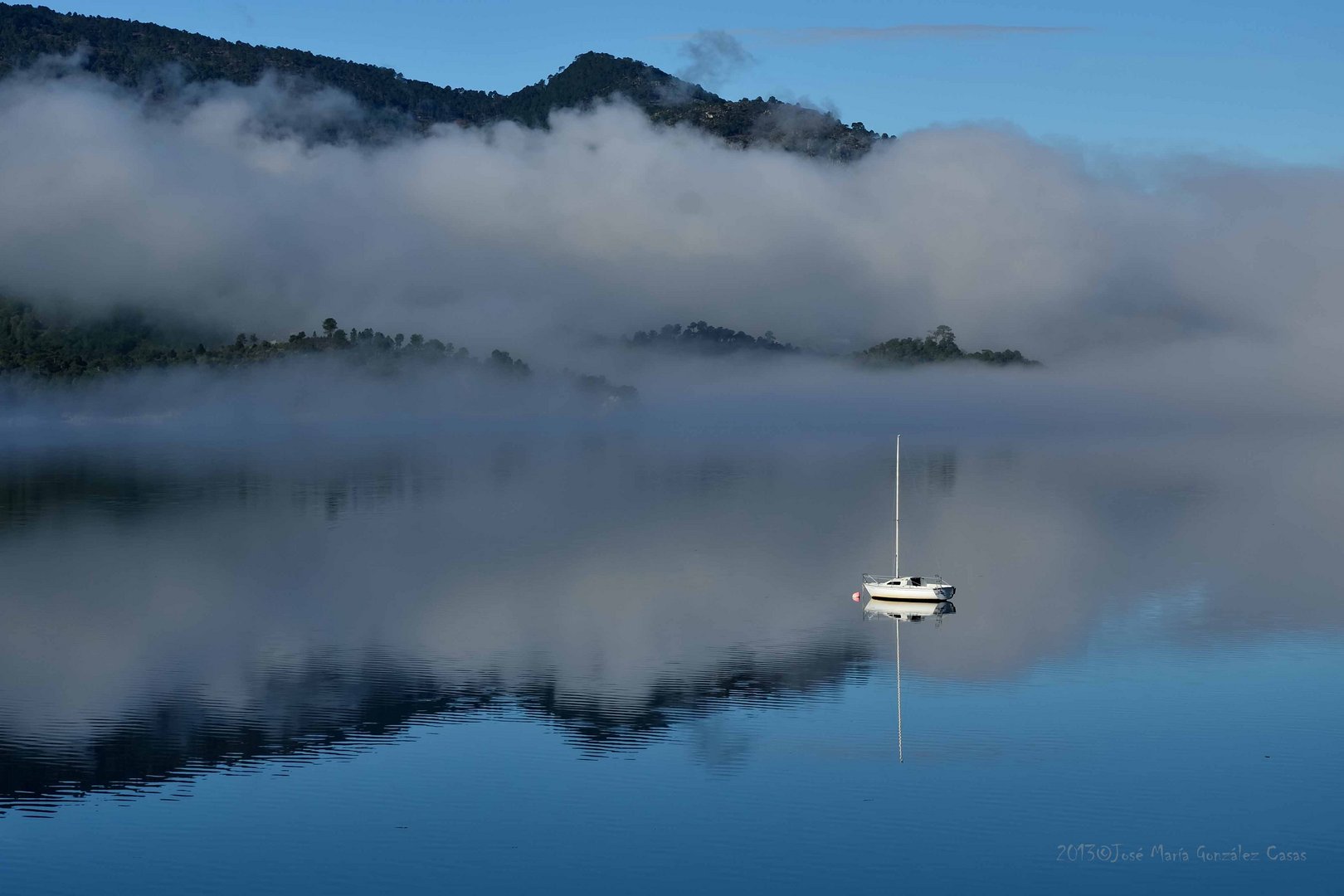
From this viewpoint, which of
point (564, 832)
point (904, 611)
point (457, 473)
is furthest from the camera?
point (457, 473)

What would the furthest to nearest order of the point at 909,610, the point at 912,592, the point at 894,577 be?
the point at 894,577 → the point at 912,592 → the point at 909,610

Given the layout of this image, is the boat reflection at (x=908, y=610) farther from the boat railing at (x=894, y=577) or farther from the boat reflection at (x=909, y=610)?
the boat railing at (x=894, y=577)

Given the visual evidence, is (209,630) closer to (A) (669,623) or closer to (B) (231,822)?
(A) (669,623)

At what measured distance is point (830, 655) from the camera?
203ft

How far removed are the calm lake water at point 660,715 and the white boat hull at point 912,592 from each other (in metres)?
2.05

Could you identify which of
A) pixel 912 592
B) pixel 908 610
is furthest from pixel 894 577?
pixel 908 610

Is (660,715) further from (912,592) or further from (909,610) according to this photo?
(912,592)

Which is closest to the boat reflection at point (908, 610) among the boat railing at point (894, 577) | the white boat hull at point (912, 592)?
the white boat hull at point (912, 592)

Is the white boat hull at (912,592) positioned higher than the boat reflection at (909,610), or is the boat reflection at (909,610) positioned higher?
the white boat hull at (912,592)

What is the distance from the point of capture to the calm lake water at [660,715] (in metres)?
38.2

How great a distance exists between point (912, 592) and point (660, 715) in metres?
25.3

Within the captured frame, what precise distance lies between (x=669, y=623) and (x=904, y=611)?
1190cm

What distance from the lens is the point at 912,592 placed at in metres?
73.7

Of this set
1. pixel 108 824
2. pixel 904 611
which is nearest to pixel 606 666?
pixel 904 611
